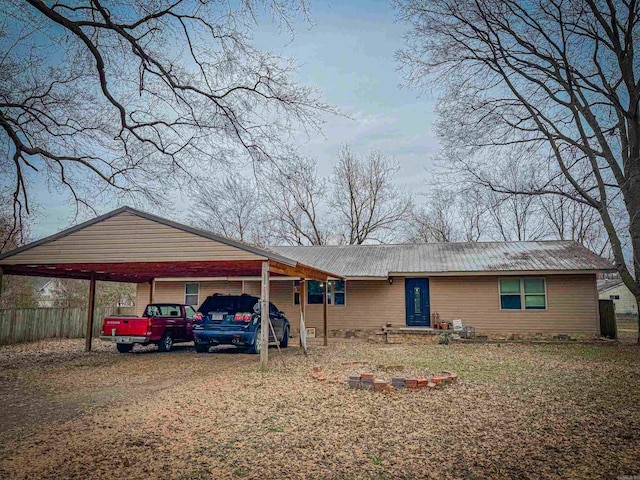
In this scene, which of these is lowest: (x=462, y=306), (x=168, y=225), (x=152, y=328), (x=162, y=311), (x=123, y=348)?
(x=123, y=348)

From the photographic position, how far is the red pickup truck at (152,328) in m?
12.3

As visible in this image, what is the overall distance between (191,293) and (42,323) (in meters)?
5.85

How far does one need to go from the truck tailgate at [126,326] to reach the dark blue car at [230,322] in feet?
5.34

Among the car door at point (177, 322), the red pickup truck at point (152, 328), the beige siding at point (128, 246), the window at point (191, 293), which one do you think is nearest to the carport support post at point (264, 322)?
the beige siding at point (128, 246)

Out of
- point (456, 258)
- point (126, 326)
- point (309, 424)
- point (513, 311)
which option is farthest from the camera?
point (456, 258)

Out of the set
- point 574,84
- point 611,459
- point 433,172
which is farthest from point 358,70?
point 574,84

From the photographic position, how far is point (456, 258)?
18.5m

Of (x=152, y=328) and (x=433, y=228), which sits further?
(x=433, y=228)

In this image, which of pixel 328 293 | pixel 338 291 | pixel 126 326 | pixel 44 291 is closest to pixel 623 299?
pixel 338 291

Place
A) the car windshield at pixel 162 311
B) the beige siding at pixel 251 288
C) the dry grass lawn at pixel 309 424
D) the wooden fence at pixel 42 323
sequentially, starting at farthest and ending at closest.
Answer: the beige siding at pixel 251 288 → the wooden fence at pixel 42 323 → the car windshield at pixel 162 311 → the dry grass lawn at pixel 309 424

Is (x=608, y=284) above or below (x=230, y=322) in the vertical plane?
above

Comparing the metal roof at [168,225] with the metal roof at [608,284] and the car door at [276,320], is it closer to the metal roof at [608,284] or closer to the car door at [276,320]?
the car door at [276,320]

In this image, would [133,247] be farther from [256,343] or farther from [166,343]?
[166,343]

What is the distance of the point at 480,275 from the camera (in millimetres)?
17094
